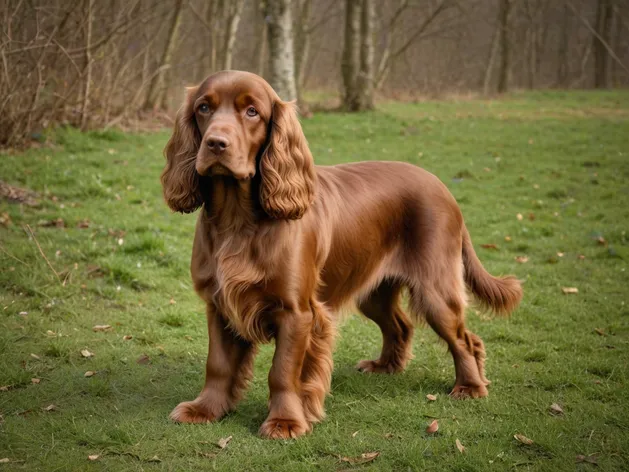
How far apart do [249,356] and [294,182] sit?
1037mm

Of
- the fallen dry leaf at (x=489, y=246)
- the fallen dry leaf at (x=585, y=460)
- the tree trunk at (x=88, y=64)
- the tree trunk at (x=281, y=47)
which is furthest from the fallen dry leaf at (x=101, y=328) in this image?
the tree trunk at (x=281, y=47)

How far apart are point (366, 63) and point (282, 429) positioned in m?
13.0

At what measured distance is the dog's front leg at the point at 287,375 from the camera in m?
3.29

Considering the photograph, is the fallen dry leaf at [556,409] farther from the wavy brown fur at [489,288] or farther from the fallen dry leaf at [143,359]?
the fallen dry leaf at [143,359]

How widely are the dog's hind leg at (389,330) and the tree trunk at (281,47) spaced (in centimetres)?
783

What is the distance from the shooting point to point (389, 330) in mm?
4375

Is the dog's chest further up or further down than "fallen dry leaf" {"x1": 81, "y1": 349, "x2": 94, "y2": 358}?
further up

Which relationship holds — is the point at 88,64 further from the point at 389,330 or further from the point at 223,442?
the point at 223,442

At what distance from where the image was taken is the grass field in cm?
314

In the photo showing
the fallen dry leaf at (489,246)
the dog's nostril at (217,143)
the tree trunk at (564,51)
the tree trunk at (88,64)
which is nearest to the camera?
the dog's nostril at (217,143)

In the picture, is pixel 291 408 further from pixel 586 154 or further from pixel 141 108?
pixel 141 108

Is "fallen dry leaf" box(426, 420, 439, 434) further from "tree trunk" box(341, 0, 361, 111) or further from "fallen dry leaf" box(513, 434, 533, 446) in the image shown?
"tree trunk" box(341, 0, 361, 111)

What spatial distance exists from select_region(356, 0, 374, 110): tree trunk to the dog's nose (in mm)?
12433

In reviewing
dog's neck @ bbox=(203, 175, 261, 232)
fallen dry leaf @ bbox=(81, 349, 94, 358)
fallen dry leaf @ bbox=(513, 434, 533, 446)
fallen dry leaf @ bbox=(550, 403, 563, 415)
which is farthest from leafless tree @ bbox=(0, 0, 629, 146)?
fallen dry leaf @ bbox=(81, 349, 94, 358)
